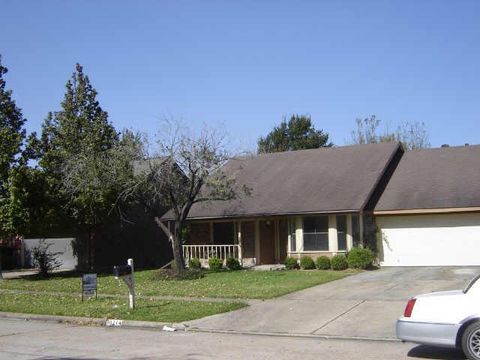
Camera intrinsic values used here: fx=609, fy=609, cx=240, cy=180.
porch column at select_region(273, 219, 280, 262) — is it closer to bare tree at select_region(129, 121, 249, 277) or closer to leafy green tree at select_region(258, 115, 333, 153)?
bare tree at select_region(129, 121, 249, 277)

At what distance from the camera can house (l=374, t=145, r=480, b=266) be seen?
23.7 m

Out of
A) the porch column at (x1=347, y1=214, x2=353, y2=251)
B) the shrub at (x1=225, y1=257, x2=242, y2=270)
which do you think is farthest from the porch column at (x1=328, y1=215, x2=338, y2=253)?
the shrub at (x1=225, y1=257, x2=242, y2=270)

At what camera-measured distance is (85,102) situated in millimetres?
30766

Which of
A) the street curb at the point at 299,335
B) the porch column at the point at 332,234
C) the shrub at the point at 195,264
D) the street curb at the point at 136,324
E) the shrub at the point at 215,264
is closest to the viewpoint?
the street curb at the point at 299,335

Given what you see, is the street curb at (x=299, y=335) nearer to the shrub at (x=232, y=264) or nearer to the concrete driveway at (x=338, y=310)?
the concrete driveway at (x=338, y=310)

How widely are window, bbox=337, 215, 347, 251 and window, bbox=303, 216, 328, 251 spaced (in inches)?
22.3

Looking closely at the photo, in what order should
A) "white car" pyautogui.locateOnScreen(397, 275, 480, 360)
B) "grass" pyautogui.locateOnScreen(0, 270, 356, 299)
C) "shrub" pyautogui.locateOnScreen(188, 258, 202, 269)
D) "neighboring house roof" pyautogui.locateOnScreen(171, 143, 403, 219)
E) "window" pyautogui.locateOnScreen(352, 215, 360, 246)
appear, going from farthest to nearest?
"shrub" pyautogui.locateOnScreen(188, 258, 202, 269) < "neighboring house roof" pyautogui.locateOnScreen(171, 143, 403, 219) < "window" pyautogui.locateOnScreen(352, 215, 360, 246) < "grass" pyautogui.locateOnScreen(0, 270, 356, 299) < "white car" pyautogui.locateOnScreen(397, 275, 480, 360)

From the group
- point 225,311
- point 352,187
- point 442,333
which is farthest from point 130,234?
point 442,333

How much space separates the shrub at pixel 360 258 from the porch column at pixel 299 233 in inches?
118

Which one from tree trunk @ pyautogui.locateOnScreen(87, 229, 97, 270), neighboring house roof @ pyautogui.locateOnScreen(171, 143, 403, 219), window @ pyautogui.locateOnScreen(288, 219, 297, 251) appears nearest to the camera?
neighboring house roof @ pyautogui.locateOnScreen(171, 143, 403, 219)

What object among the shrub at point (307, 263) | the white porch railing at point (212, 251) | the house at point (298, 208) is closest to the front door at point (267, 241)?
the house at point (298, 208)

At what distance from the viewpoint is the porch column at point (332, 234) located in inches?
993

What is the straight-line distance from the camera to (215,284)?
2011 centimetres

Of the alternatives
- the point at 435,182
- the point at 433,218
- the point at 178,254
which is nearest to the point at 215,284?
the point at 178,254
